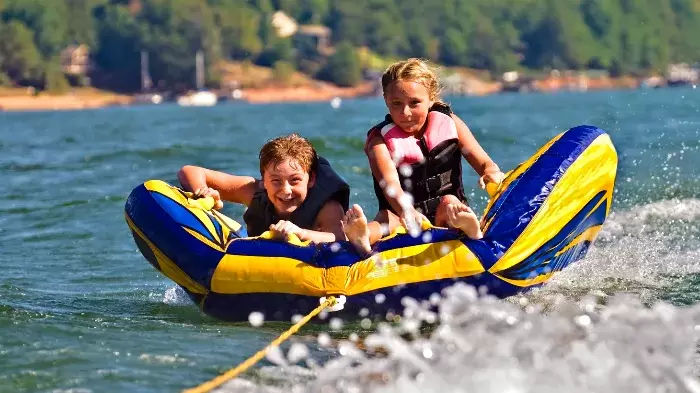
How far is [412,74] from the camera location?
6398 mm

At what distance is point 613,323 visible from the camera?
15.4 feet

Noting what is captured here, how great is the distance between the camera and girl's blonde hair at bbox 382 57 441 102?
21.0ft

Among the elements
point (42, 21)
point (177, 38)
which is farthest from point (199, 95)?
point (42, 21)

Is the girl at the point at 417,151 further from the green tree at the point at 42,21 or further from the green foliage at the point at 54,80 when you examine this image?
the green tree at the point at 42,21

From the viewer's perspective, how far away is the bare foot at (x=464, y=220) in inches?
227

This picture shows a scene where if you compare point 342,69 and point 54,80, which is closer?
point 54,80

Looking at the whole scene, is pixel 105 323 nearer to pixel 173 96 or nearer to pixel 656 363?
pixel 656 363

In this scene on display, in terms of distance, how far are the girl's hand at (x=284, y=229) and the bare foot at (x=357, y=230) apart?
10.0 inches

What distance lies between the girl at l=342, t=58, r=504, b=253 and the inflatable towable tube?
0.28m

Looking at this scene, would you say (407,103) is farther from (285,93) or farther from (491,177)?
(285,93)

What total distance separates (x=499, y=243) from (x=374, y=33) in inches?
4382

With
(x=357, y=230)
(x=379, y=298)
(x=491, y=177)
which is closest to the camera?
(x=357, y=230)

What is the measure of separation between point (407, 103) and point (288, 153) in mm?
683

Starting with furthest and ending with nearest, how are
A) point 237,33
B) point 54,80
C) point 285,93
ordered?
point 237,33 → point 285,93 → point 54,80
